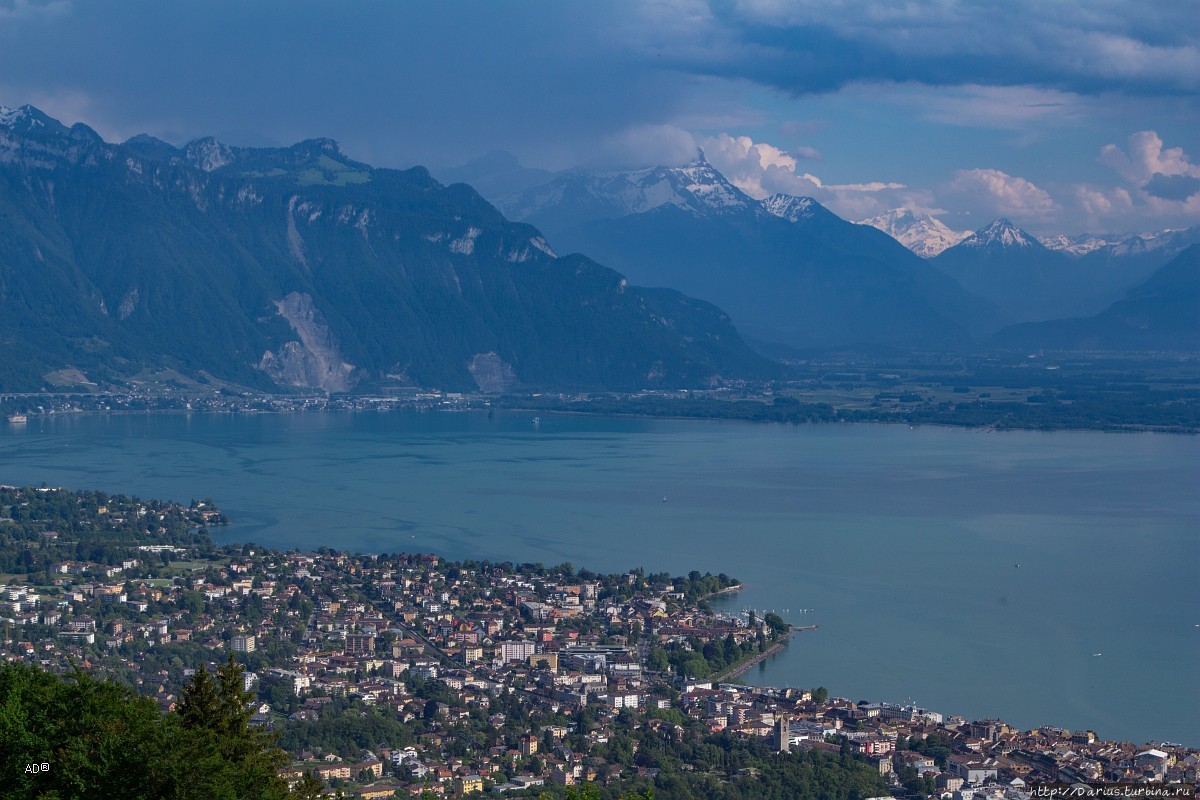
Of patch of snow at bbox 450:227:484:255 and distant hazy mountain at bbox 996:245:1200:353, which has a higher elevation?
patch of snow at bbox 450:227:484:255

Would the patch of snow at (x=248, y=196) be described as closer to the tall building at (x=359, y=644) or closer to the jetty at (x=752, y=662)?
the tall building at (x=359, y=644)

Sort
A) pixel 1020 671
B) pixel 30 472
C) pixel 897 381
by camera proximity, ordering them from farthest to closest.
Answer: pixel 897 381 → pixel 30 472 → pixel 1020 671

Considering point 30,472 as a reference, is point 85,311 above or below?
above

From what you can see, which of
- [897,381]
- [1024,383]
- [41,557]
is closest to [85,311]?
[897,381]

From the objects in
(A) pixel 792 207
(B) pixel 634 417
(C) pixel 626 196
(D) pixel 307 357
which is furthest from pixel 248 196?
(A) pixel 792 207

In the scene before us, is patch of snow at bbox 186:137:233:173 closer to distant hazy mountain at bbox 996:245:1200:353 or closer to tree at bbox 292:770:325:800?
distant hazy mountain at bbox 996:245:1200:353

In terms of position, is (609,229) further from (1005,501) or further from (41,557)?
(41,557)

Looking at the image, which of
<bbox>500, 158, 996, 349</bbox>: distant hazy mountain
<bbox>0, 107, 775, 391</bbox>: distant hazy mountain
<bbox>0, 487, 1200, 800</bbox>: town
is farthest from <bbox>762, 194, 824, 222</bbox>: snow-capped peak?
<bbox>0, 487, 1200, 800</bbox>: town

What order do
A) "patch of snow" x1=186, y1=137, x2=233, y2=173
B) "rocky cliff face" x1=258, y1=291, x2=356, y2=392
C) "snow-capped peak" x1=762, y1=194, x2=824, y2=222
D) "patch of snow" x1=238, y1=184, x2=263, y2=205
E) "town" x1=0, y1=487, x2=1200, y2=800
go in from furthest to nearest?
"snow-capped peak" x1=762, y1=194, x2=824, y2=222
"patch of snow" x1=186, y1=137, x2=233, y2=173
"patch of snow" x1=238, y1=184, x2=263, y2=205
"rocky cliff face" x1=258, y1=291, x2=356, y2=392
"town" x1=0, y1=487, x2=1200, y2=800
